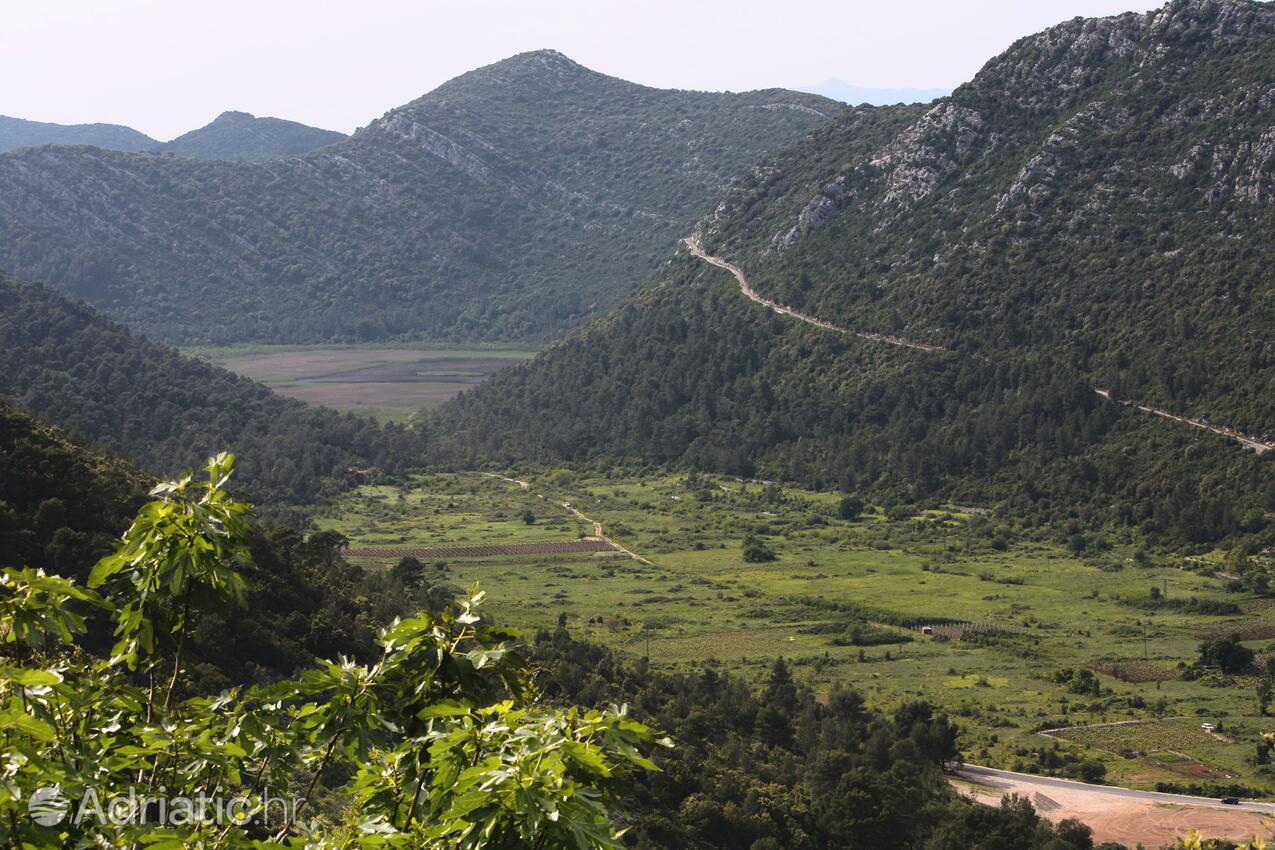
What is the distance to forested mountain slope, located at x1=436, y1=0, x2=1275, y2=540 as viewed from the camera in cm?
11444

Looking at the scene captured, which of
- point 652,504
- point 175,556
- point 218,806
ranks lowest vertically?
point 652,504

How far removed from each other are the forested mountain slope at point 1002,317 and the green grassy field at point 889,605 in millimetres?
9186

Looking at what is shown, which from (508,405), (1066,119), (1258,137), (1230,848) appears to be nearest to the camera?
(1230,848)

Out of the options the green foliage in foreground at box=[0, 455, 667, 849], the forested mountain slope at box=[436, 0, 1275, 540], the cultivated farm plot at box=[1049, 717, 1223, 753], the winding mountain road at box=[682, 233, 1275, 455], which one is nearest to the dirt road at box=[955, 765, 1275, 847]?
the cultivated farm plot at box=[1049, 717, 1223, 753]

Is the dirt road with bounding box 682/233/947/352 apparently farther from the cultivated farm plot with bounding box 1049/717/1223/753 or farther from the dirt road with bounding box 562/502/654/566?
the cultivated farm plot with bounding box 1049/717/1223/753

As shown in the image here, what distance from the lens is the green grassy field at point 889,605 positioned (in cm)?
6794

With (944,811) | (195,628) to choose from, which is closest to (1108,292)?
(944,811)

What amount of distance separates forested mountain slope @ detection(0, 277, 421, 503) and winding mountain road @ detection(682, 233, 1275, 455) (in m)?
43.9

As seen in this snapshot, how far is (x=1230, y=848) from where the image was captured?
153ft

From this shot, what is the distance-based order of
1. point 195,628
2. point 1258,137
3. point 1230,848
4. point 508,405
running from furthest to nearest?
point 508,405
point 1258,137
point 1230,848
point 195,628

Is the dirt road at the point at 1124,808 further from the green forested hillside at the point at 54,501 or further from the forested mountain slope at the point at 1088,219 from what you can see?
the forested mountain slope at the point at 1088,219

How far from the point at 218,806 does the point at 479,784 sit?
2.79 m

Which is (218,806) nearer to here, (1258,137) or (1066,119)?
(1258,137)

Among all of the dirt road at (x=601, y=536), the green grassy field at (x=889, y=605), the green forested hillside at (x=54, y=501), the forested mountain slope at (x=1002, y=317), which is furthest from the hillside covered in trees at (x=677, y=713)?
the forested mountain slope at (x=1002, y=317)
